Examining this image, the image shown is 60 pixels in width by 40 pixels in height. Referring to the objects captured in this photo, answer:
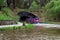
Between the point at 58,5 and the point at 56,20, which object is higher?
the point at 58,5

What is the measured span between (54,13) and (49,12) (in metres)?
0.65

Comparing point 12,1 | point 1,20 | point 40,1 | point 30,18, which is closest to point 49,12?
point 30,18

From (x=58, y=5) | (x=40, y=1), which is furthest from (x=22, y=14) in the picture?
(x=40, y=1)

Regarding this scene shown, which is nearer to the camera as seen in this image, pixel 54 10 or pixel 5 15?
pixel 5 15

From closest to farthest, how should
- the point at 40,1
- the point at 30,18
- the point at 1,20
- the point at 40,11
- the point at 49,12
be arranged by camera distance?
the point at 1,20 < the point at 30,18 < the point at 49,12 < the point at 40,11 < the point at 40,1

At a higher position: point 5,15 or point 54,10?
point 54,10

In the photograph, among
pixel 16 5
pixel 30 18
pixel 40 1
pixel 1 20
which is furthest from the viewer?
pixel 40 1

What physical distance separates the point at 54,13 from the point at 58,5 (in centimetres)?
105

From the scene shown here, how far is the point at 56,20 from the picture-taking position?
99.5ft

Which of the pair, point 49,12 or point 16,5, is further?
point 16,5

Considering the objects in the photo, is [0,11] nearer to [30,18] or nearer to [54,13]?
[30,18]

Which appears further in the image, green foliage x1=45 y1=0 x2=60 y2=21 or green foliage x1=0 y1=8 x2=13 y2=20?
green foliage x1=45 y1=0 x2=60 y2=21

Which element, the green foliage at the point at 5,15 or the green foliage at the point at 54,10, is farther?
the green foliage at the point at 54,10

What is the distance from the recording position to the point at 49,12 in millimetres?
29250
